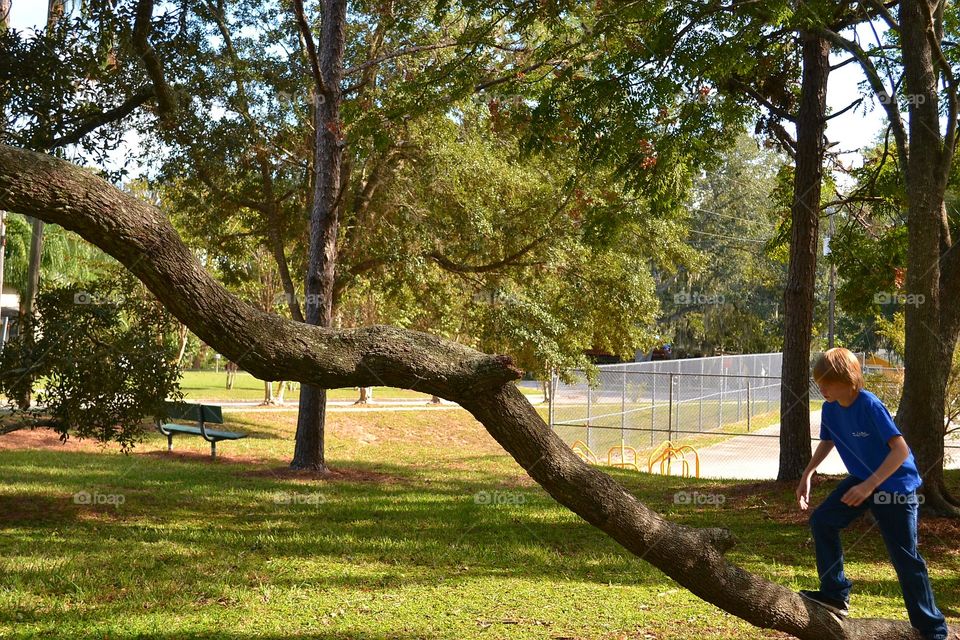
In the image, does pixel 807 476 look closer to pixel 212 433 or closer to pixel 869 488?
pixel 869 488

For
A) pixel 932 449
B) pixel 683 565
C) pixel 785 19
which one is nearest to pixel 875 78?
pixel 785 19

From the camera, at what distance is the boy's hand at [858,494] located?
14.4 ft

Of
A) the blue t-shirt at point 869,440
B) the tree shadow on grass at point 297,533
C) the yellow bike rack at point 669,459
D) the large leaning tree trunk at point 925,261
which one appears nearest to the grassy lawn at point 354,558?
the tree shadow on grass at point 297,533

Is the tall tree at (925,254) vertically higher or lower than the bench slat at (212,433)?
higher

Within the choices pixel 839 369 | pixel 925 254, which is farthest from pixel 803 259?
pixel 839 369

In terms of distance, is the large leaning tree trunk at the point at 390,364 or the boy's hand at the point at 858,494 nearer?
the large leaning tree trunk at the point at 390,364

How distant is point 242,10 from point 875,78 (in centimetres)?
1176

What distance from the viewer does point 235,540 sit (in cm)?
830

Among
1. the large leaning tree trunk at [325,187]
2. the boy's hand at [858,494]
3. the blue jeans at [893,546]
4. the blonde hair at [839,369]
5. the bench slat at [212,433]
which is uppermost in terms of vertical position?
the large leaning tree trunk at [325,187]

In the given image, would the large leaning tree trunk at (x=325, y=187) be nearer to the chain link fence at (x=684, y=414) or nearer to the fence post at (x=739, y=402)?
the chain link fence at (x=684, y=414)

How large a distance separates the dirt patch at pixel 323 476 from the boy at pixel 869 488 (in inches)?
365

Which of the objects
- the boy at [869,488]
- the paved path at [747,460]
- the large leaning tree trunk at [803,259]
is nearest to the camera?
the boy at [869,488]

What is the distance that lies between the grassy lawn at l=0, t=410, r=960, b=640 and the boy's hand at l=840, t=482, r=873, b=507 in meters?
1.58

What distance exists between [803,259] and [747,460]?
11.8 m
